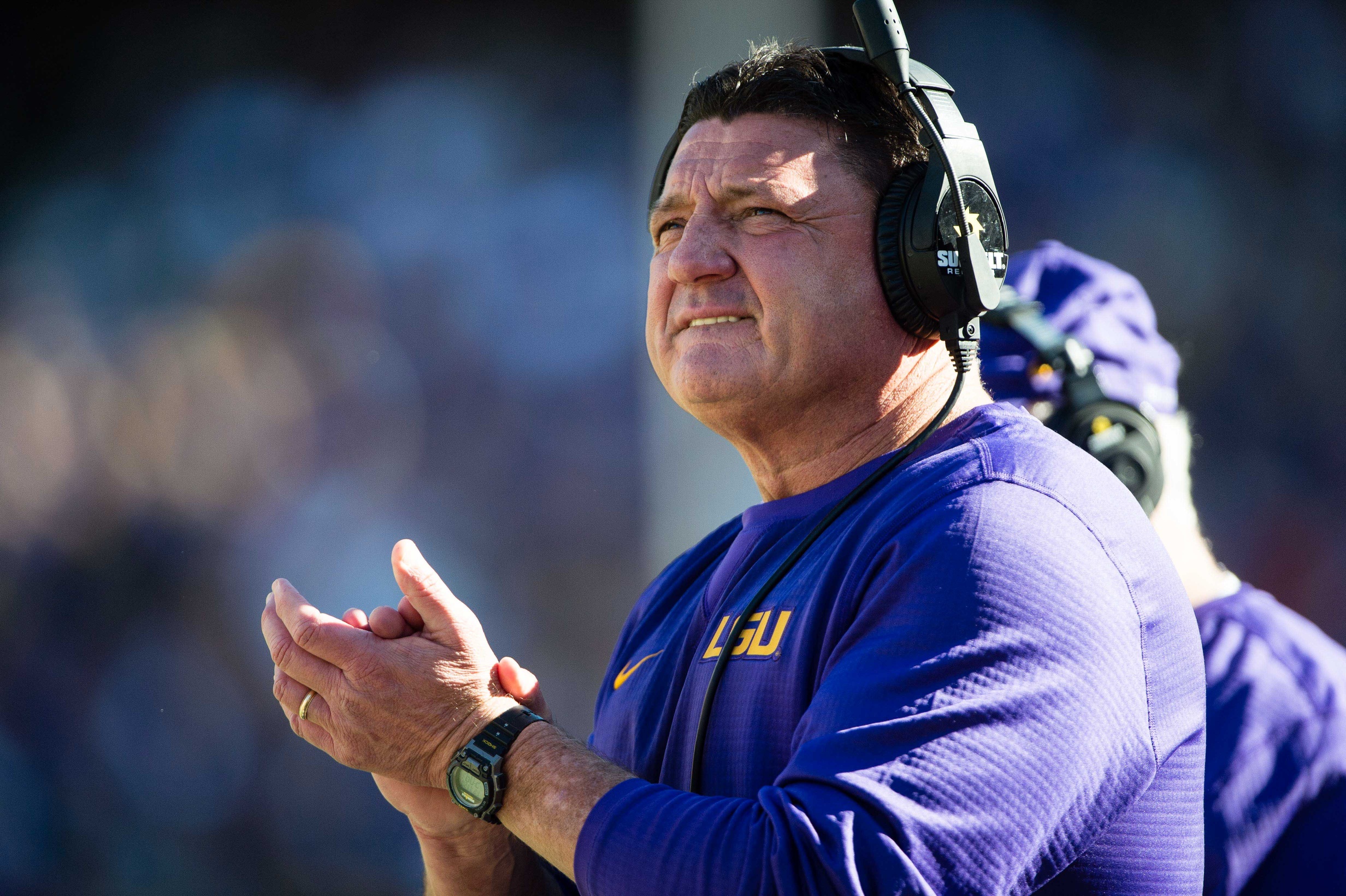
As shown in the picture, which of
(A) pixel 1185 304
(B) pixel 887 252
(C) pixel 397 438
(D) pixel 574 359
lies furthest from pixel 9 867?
(A) pixel 1185 304

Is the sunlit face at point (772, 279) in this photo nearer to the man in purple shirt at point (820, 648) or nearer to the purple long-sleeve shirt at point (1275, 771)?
the man in purple shirt at point (820, 648)

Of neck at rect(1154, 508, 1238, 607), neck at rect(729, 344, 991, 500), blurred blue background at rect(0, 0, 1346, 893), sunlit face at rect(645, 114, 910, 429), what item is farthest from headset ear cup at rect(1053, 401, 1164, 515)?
blurred blue background at rect(0, 0, 1346, 893)

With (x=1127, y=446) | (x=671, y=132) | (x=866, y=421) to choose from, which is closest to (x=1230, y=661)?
(x=1127, y=446)

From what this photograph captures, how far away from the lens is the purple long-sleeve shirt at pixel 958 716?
2.82ft

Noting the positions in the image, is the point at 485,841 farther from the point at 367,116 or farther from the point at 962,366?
the point at 367,116

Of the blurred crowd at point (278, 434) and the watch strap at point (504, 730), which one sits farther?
the blurred crowd at point (278, 434)

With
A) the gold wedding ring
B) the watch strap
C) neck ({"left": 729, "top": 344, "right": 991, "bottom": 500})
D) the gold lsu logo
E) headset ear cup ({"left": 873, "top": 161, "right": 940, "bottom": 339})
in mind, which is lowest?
the watch strap

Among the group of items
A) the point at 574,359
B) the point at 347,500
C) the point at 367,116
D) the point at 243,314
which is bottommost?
the point at 347,500

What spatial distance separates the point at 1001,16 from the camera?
3658 millimetres

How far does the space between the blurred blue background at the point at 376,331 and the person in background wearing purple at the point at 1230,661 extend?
4.81 feet

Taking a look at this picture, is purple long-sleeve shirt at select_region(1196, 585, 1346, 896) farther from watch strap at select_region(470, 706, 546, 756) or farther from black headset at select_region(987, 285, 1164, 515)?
watch strap at select_region(470, 706, 546, 756)

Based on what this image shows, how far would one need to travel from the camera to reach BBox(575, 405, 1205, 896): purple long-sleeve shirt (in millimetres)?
861

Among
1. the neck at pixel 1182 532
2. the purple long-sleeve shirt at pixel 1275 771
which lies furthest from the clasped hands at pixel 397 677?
the neck at pixel 1182 532

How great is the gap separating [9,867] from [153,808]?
1.40 feet
